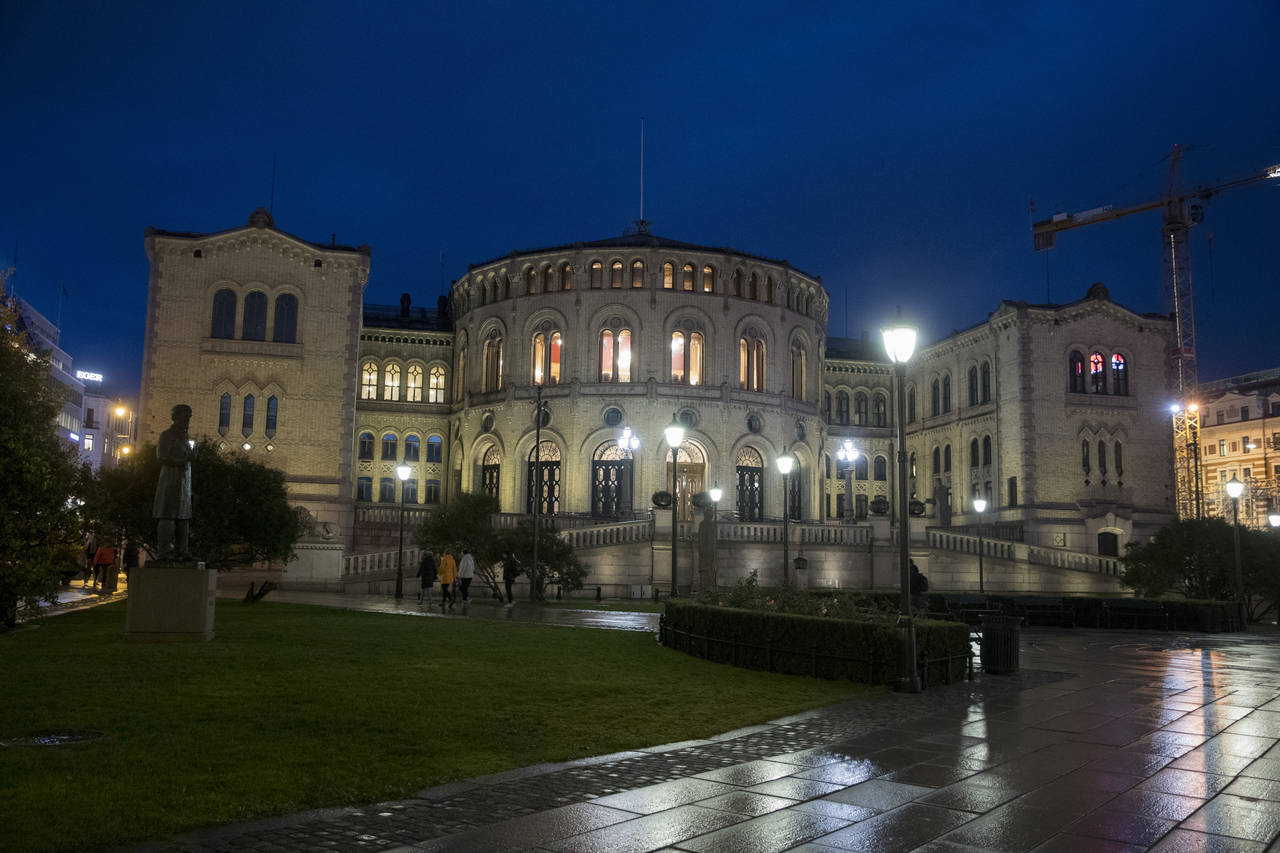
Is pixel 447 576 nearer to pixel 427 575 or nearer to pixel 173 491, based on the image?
pixel 427 575

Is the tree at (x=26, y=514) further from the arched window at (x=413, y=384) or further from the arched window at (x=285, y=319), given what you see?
the arched window at (x=413, y=384)

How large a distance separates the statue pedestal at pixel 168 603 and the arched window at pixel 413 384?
153 ft

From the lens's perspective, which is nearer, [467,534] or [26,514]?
[26,514]

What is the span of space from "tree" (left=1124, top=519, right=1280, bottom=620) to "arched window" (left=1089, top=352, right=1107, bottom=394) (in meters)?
24.6

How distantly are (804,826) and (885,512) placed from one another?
37.2 m

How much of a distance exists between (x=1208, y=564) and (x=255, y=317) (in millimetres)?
41036

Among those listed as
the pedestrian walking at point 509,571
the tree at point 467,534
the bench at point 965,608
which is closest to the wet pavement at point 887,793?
the bench at point 965,608

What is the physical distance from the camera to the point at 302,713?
10070 millimetres

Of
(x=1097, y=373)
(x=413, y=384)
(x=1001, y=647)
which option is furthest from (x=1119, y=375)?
(x=1001, y=647)

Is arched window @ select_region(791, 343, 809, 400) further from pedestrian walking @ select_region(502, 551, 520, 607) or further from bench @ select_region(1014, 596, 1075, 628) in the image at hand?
bench @ select_region(1014, 596, 1075, 628)

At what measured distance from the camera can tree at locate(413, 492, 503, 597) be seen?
33.4 m

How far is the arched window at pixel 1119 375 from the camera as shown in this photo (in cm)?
5906

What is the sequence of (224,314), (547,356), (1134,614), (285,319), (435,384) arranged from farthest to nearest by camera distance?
(435,384), (547,356), (285,319), (224,314), (1134,614)

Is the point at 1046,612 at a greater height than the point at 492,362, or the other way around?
the point at 492,362
